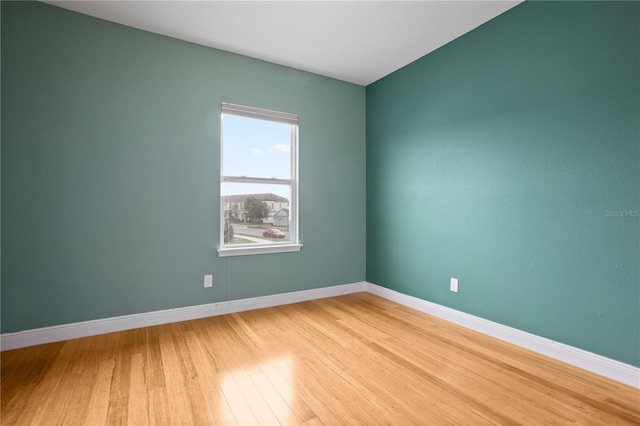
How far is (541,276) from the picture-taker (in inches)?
96.0

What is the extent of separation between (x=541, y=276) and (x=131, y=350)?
320 centimetres

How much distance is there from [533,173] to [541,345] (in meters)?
1.32

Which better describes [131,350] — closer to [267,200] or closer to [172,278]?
[172,278]

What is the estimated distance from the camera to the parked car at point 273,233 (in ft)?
11.9

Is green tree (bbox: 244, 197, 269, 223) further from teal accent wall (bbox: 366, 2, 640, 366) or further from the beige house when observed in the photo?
teal accent wall (bbox: 366, 2, 640, 366)

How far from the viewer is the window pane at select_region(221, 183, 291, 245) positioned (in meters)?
3.37

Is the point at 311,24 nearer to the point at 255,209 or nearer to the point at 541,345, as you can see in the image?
the point at 255,209

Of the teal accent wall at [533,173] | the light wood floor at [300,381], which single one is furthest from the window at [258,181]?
the teal accent wall at [533,173]

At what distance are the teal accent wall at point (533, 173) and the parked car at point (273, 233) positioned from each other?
1.41 metres

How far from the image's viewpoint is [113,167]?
9.09ft

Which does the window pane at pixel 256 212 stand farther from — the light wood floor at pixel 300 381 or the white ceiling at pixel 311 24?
the white ceiling at pixel 311 24

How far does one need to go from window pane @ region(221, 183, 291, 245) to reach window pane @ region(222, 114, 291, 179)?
16cm

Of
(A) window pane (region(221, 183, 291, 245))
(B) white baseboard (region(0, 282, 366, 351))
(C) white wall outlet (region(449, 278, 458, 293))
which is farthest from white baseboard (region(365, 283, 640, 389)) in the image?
(A) window pane (region(221, 183, 291, 245))

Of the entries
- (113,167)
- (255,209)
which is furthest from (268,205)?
(113,167)
